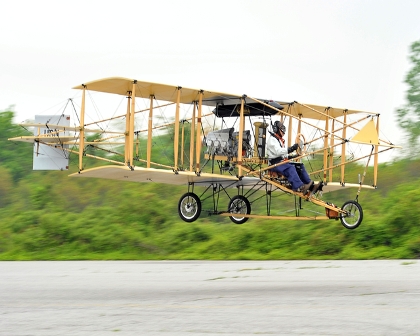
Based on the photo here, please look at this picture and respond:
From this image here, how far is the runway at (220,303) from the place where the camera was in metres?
11.4

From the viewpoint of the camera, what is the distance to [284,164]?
73.7 feet

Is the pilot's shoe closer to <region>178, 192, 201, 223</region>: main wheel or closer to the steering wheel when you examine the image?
the steering wheel

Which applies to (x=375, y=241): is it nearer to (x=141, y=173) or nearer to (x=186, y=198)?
(x=186, y=198)

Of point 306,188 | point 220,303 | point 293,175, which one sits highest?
Answer: point 293,175

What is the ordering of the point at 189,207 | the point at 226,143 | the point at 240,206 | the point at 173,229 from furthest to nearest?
the point at 173,229
the point at 240,206
the point at 189,207
the point at 226,143

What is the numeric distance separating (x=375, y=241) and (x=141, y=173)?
40.5ft

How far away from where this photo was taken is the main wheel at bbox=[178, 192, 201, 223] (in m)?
24.3

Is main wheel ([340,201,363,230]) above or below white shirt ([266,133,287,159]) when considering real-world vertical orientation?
below

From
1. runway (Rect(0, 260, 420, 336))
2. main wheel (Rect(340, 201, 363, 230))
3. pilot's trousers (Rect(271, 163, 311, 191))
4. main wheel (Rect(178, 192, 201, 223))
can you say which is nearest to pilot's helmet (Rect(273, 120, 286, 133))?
pilot's trousers (Rect(271, 163, 311, 191))

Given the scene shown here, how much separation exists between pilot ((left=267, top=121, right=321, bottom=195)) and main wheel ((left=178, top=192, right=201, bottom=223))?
309 cm

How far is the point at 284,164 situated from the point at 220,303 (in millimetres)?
9334

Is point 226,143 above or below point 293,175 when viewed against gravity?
above

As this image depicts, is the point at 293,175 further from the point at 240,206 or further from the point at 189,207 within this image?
the point at 189,207

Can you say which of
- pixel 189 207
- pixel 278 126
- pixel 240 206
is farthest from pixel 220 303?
pixel 240 206
